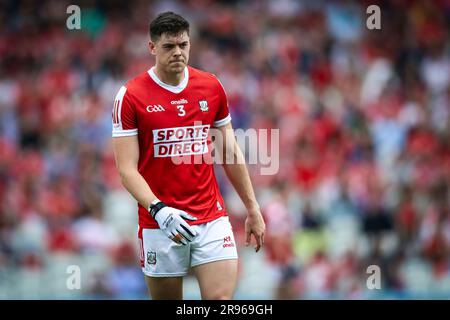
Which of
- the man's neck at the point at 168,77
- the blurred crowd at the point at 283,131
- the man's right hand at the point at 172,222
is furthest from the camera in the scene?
the blurred crowd at the point at 283,131

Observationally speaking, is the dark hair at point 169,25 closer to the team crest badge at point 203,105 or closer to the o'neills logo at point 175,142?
the team crest badge at point 203,105

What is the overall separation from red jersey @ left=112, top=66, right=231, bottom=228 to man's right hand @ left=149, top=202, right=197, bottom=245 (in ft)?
1.06

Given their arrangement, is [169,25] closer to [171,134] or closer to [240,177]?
[171,134]

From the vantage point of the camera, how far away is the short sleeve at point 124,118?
6770 millimetres

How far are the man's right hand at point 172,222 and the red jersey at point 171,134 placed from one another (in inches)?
12.7

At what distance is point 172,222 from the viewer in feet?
21.4

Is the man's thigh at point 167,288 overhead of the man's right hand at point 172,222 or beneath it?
beneath

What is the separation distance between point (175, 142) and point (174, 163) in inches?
6.0

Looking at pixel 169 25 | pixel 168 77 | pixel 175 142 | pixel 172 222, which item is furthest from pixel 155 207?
pixel 169 25

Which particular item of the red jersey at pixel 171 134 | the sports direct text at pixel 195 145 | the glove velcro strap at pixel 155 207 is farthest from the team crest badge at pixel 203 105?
the glove velcro strap at pixel 155 207

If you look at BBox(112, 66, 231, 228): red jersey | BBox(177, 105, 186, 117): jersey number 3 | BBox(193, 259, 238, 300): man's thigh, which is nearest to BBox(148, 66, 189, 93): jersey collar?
BBox(112, 66, 231, 228): red jersey

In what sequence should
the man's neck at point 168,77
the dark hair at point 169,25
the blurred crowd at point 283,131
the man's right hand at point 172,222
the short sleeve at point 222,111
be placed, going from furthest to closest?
the blurred crowd at point 283,131 → the short sleeve at point 222,111 → the man's neck at point 168,77 → the dark hair at point 169,25 → the man's right hand at point 172,222
